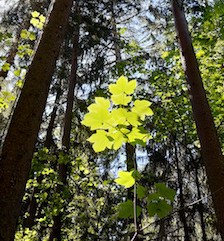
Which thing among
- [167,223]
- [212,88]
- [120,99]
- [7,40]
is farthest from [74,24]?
[120,99]

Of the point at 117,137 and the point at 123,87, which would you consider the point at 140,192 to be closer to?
the point at 117,137

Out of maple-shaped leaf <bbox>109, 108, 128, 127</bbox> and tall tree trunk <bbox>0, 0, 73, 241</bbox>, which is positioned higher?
tall tree trunk <bbox>0, 0, 73, 241</bbox>

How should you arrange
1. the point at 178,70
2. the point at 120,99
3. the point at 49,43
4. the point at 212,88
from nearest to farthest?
the point at 120,99, the point at 49,43, the point at 212,88, the point at 178,70

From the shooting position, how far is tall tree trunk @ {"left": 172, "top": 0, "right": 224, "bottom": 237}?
4090 millimetres

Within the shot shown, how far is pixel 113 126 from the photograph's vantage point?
1.22 metres

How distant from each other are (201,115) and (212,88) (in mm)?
3999

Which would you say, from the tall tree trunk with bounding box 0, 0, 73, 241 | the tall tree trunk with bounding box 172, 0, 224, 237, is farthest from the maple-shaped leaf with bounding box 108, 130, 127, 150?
the tall tree trunk with bounding box 172, 0, 224, 237

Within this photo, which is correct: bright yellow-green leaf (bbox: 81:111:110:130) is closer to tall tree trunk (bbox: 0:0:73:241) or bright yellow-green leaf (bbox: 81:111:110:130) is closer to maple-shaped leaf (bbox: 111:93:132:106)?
maple-shaped leaf (bbox: 111:93:132:106)

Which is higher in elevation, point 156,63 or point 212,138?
point 156,63

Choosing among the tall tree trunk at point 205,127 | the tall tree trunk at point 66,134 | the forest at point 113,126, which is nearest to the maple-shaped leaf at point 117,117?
the forest at point 113,126

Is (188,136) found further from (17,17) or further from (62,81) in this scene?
(17,17)

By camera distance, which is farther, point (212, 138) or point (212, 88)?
point (212, 88)

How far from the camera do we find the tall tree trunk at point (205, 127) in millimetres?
4090

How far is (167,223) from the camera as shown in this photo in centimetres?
1084
